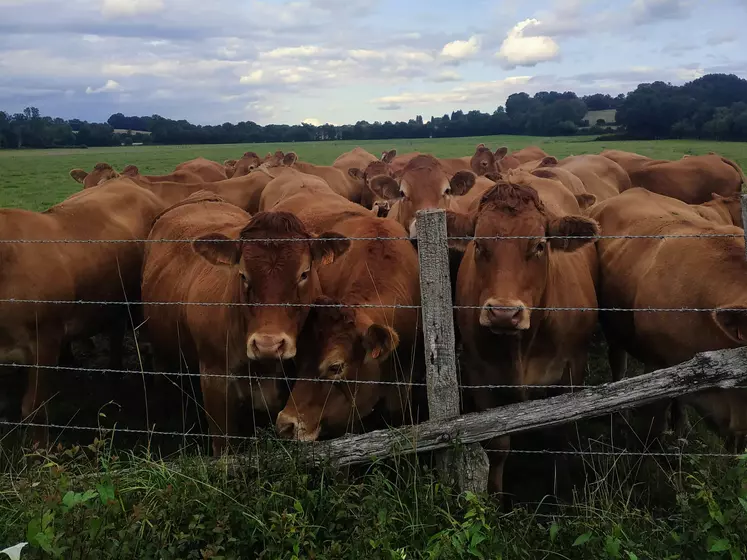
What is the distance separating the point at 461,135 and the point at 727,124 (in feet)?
143

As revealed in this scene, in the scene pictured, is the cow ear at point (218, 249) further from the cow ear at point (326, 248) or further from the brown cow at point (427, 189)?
the brown cow at point (427, 189)

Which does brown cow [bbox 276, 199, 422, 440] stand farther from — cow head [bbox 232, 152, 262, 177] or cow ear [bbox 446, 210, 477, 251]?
cow head [bbox 232, 152, 262, 177]

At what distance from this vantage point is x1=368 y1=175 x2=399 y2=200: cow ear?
359 inches

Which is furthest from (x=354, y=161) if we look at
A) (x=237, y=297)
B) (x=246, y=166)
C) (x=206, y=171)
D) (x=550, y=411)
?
(x=550, y=411)

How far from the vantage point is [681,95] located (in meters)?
39.2

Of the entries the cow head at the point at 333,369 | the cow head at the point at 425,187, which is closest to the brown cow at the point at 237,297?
the cow head at the point at 333,369

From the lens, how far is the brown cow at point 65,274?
5.58m

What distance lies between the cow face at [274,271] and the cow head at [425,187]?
359cm

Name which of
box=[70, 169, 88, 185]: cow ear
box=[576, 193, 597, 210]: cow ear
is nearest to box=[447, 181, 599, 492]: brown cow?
box=[576, 193, 597, 210]: cow ear

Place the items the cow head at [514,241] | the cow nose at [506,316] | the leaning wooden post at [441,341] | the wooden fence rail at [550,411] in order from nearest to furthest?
the wooden fence rail at [550,411], the leaning wooden post at [441,341], the cow nose at [506,316], the cow head at [514,241]

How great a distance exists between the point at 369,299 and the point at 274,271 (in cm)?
73

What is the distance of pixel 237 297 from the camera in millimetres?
4637

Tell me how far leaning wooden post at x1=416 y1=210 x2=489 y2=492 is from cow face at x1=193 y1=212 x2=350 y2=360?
885 mm

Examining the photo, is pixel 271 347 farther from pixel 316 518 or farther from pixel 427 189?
pixel 427 189
